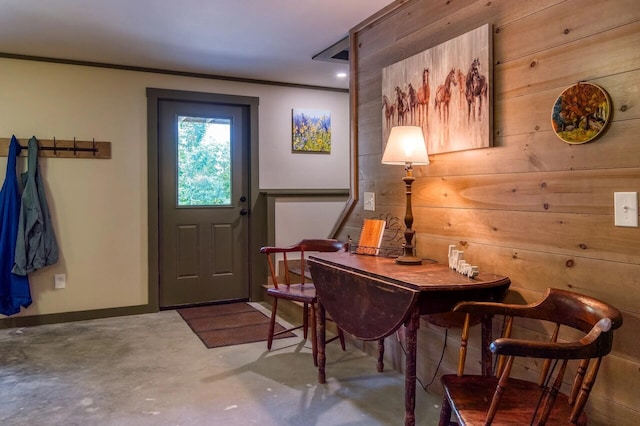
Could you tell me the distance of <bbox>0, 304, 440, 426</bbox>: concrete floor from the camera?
86.7 inches

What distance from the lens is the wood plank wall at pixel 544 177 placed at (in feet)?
5.22

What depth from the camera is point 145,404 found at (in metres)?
2.33

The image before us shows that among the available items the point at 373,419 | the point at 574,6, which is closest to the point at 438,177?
the point at 574,6

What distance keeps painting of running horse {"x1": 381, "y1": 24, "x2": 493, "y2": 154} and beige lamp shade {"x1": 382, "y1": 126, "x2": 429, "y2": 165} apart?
0.16 metres

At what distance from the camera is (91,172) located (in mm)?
3920

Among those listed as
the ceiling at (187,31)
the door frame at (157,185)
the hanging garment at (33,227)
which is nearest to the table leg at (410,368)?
the ceiling at (187,31)

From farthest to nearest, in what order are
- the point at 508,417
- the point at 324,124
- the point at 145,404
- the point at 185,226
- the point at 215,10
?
1. the point at 324,124
2. the point at 185,226
3. the point at 215,10
4. the point at 145,404
5. the point at 508,417

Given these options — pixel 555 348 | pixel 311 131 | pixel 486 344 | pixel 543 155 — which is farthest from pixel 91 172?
pixel 555 348

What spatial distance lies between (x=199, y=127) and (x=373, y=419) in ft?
10.1

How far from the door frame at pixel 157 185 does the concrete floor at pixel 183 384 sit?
31.5 inches

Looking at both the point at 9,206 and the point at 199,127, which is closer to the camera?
the point at 9,206

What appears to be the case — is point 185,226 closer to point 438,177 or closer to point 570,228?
point 438,177

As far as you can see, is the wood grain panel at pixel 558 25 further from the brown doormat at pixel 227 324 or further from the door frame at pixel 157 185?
the door frame at pixel 157 185

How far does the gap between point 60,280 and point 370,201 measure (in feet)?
8.56
